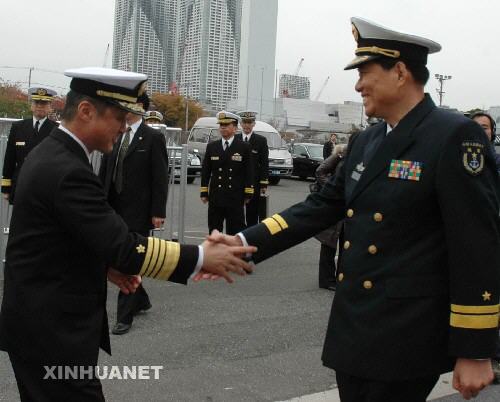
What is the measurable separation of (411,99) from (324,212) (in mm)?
693

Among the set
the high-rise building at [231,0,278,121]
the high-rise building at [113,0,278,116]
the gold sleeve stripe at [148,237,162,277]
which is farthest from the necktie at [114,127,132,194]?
the high-rise building at [231,0,278,121]

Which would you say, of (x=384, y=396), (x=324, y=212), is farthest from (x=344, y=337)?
(x=324, y=212)

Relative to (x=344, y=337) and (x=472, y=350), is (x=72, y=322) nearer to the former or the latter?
(x=344, y=337)

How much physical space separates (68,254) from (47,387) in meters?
0.52

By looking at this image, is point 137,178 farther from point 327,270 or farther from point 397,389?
point 397,389

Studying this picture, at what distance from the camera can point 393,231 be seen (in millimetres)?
2348

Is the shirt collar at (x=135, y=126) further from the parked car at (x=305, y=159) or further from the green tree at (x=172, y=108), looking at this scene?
the green tree at (x=172, y=108)

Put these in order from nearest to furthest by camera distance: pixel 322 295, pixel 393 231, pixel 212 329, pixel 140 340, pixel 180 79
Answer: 1. pixel 393 231
2. pixel 140 340
3. pixel 212 329
4. pixel 322 295
5. pixel 180 79

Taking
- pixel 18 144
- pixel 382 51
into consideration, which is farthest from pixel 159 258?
pixel 18 144

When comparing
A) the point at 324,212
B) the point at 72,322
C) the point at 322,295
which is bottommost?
the point at 322,295

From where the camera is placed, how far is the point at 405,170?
2.36m

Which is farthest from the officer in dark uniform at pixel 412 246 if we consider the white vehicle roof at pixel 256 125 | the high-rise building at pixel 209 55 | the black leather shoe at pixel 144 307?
the high-rise building at pixel 209 55

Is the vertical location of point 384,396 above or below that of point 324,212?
below

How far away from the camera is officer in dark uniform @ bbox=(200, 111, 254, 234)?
27.6ft
